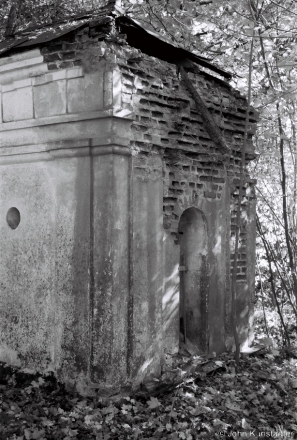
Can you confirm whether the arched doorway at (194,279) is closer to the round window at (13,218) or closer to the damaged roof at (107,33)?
the damaged roof at (107,33)

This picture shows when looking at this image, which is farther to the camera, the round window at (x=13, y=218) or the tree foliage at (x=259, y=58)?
the tree foliage at (x=259, y=58)

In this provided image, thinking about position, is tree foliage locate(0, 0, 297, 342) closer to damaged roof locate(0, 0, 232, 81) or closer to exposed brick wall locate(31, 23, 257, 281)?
exposed brick wall locate(31, 23, 257, 281)

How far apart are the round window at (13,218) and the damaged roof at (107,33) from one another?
6.03 feet

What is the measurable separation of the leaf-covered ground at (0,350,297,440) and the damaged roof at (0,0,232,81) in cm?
375

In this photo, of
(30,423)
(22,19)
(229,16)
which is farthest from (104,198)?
(22,19)

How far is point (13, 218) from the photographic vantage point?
625cm

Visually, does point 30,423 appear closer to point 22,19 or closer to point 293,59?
point 293,59

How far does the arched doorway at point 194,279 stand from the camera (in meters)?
6.87

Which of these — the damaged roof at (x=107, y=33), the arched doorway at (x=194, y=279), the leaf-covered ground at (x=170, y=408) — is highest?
the damaged roof at (x=107, y=33)

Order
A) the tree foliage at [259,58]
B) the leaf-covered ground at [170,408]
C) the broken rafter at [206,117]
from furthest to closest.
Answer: the tree foliage at [259,58], the broken rafter at [206,117], the leaf-covered ground at [170,408]

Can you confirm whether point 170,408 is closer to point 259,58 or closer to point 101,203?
point 101,203

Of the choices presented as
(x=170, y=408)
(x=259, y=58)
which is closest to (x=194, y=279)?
(x=170, y=408)

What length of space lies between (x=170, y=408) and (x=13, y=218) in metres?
2.90

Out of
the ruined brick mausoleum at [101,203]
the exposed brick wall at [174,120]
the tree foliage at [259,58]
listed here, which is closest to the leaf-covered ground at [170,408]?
the ruined brick mausoleum at [101,203]
